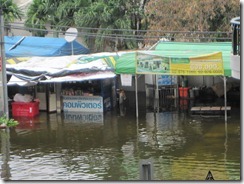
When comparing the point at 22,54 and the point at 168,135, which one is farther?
the point at 22,54

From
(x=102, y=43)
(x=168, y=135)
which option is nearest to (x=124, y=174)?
(x=168, y=135)

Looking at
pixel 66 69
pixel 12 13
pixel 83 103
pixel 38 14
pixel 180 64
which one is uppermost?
pixel 12 13

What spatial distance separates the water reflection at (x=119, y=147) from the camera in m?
14.9

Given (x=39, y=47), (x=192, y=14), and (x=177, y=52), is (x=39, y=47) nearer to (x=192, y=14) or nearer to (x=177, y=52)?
(x=192, y=14)

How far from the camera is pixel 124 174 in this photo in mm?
14633

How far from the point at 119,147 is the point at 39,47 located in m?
15.4

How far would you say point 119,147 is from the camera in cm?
1822

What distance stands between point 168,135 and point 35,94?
986 cm

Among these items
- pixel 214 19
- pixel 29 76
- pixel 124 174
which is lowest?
pixel 124 174

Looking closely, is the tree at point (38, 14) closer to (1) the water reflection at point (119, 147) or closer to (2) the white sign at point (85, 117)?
(2) the white sign at point (85, 117)

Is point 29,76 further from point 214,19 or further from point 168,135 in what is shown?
point 214,19

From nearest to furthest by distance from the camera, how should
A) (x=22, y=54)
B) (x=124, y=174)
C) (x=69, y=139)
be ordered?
1. (x=124, y=174)
2. (x=69, y=139)
3. (x=22, y=54)

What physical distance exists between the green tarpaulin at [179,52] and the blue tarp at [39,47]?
678 cm

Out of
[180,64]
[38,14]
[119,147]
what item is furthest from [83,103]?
[38,14]
